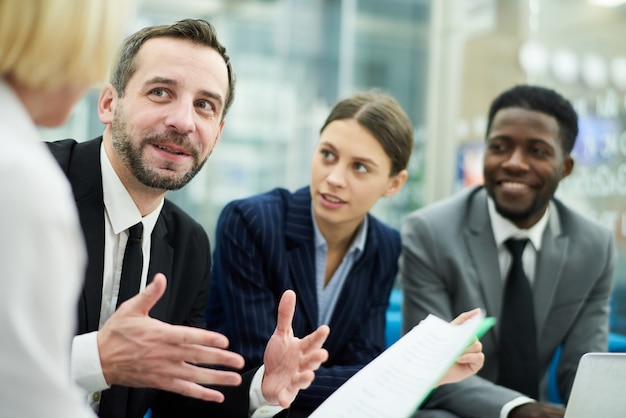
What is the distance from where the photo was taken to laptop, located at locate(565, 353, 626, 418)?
1.56 m

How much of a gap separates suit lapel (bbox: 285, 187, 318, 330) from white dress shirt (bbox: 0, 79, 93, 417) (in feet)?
5.19

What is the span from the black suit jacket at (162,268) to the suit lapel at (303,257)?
40cm

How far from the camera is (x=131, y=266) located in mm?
1813

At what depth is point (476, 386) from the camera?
7.66 feet

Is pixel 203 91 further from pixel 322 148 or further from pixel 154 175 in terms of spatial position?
pixel 322 148

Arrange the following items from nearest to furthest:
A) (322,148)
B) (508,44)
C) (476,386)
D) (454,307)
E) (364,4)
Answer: (476,386) < (322,148) < (454,307) < (508,44) < (364,4)

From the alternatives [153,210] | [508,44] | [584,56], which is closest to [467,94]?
[508,44]

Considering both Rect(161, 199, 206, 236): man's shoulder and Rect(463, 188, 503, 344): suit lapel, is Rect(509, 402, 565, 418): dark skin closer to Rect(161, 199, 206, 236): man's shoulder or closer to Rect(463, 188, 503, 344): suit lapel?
Rect(463, 188, 503, 344): suit lapel

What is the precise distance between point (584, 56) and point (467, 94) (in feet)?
3.52

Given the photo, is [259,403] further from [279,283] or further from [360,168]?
[360,168]

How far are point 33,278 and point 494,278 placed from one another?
2.11 m

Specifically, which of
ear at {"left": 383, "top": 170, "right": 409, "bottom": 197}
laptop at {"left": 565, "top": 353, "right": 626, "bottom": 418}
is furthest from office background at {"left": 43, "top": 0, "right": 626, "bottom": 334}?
laptop at {"left": 565, "top": 353, "right": 626, "bottom": 418}

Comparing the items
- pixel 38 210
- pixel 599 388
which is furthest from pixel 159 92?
pixel 599 388

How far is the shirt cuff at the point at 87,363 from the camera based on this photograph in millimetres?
1396
